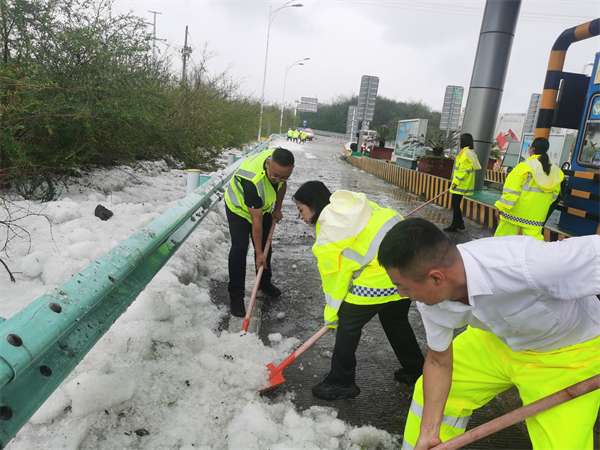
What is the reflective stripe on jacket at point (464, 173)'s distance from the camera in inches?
293

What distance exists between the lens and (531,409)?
5.01ft

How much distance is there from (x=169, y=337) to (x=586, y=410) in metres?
2.19

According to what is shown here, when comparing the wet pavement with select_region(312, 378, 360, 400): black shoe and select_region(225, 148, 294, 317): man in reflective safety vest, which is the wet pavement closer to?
select_region(312, 378, 360, 400): black shoe

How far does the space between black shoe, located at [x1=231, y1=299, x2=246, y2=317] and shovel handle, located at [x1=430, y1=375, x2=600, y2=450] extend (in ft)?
6.87

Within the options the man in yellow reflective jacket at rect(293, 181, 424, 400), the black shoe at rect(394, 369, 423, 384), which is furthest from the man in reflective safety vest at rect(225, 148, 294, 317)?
the black shoe at rect(394, 369, 423, 384)

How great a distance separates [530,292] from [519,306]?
71mm

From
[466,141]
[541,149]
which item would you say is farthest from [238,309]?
[466,141]

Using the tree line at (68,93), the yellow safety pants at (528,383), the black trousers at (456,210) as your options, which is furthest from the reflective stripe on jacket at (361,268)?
the black trousers at (456,210)

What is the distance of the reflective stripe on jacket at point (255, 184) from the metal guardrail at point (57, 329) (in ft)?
4.82

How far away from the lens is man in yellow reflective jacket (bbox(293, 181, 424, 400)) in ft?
7.54

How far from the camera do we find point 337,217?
2299mm

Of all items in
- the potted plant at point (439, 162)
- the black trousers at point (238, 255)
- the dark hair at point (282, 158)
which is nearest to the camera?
the dark hair at point (282, 158)

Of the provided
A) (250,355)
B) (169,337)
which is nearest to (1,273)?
(169,337)

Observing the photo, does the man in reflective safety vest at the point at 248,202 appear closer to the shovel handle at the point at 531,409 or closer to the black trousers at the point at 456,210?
the shovel handle at the point at 531,409
